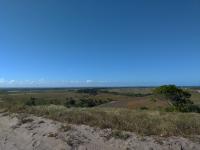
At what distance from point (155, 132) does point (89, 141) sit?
2.51 m

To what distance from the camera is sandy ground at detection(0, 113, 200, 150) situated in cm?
658

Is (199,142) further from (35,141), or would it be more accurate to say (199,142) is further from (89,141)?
(35,141)

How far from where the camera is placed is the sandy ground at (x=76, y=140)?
658 centimetres

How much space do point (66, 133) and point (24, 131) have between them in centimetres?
218

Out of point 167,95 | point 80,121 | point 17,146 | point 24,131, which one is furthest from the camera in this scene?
point 167,95

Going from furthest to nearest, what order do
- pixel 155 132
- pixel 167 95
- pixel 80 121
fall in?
pixel 167 95, pixel 80 121, pixel 155 132

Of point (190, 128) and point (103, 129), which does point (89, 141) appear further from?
point (190, 128)

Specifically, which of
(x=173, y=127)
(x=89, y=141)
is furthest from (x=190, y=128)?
(x=89, y=141)

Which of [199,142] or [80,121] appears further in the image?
[80,121]

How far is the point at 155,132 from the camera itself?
25.8ft

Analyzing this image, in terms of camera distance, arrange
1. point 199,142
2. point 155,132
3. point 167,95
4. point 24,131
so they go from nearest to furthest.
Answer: point 199,142 → point 155,132 → point 24,131 → point 167,95

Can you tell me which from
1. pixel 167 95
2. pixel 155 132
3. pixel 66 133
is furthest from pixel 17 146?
pixel 167 95

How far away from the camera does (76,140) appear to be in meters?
7.23

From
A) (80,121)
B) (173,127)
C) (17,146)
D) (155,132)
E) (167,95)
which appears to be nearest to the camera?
(17,146)
